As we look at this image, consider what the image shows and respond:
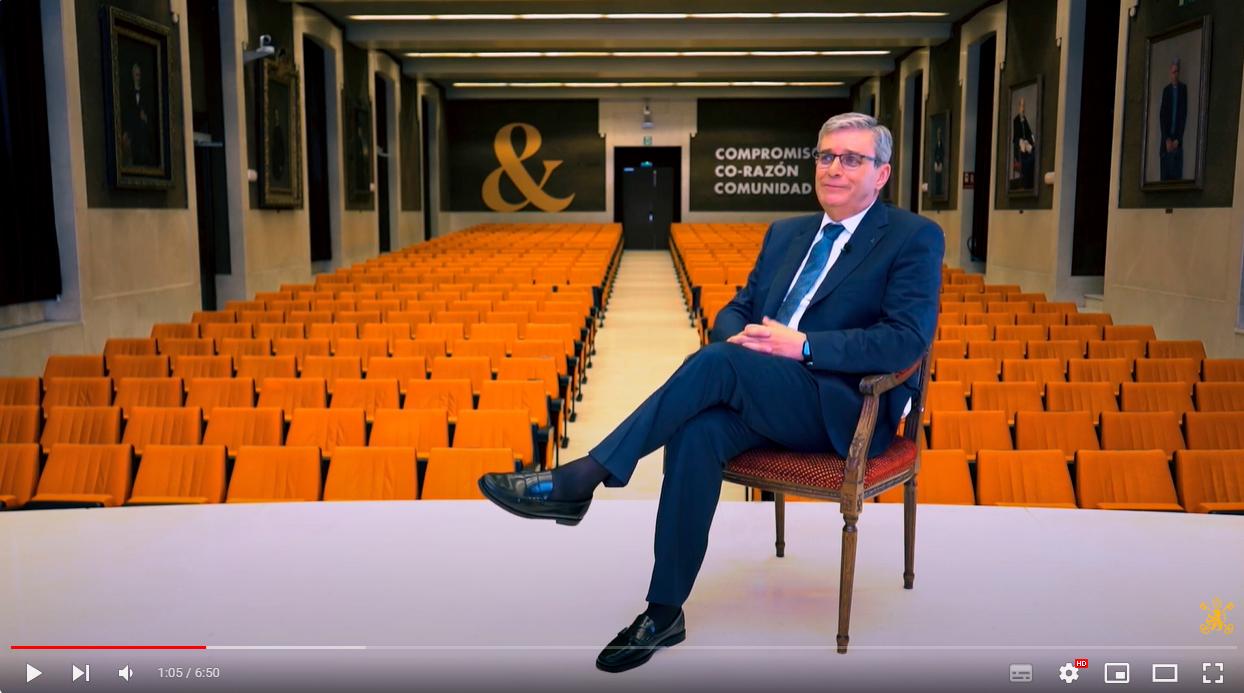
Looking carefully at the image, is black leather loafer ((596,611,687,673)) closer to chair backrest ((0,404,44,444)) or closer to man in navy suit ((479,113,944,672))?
man in navy suit ((479,113,944,672))

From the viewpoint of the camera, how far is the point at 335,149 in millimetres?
16031

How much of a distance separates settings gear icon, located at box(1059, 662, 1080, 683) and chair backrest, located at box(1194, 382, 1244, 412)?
13.2ft

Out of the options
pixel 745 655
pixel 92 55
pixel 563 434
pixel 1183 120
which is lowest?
pixel 563 434

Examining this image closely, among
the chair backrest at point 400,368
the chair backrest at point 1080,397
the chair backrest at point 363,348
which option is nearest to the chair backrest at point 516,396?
the chair backrest at point 400,368

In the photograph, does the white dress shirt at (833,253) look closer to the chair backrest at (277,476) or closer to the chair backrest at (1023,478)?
the chair backrest at (1023,478)

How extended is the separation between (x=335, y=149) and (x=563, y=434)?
35.6 ft

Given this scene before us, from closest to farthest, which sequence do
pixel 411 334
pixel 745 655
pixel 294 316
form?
pixel 745 655 < pixel 411 334 < pixel 294 316

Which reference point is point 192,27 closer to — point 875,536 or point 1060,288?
point 1060,288

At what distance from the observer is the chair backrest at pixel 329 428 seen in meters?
4.94

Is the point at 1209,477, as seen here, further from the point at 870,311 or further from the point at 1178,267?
the point at 1178,267

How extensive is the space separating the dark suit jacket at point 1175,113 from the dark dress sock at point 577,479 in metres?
8.17

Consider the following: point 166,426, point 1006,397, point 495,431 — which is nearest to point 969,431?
point 1006,397

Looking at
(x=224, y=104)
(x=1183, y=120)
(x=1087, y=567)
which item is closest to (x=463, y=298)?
(x=224, y=104)

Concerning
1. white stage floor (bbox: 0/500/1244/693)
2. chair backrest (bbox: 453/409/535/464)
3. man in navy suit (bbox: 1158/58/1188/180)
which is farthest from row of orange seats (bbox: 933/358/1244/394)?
man in navy suit (bbox: 1158/58/1188/180)
